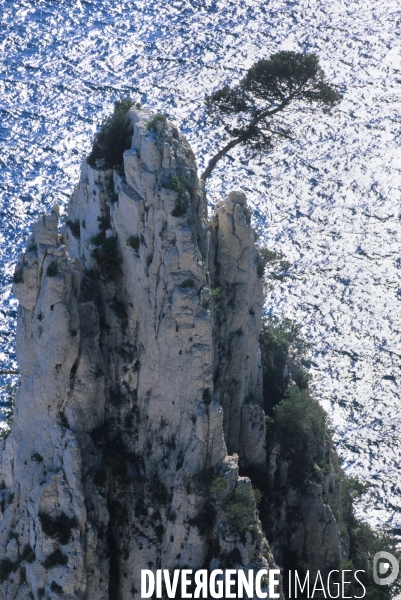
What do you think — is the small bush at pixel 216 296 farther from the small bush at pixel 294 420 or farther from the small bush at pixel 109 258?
the small bush at pixel 294 420

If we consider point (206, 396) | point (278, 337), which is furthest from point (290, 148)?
point (206, 396)

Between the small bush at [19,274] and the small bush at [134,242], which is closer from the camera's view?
the small bush at [19,274]

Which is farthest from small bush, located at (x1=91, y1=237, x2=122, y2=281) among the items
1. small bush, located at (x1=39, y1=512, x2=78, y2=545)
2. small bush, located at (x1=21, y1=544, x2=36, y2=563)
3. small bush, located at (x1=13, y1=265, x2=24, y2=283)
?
small bush, located at (x1=21, y1=544, x2=36, y2=563)

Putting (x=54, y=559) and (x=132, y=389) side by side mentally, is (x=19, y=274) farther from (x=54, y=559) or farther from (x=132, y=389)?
(x=54, y=559)

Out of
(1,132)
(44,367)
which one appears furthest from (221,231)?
(1,132)

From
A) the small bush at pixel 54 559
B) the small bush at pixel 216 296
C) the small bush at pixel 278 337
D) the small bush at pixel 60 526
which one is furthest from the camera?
the small bush at pixel 278 337

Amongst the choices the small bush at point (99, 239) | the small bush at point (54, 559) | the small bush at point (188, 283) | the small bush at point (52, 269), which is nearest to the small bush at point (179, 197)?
the small bush at point (188, 283)

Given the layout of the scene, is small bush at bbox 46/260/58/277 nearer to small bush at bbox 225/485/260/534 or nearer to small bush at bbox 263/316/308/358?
small bush at bbox 225/485/260/534

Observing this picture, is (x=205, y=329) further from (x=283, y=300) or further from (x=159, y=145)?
(x=283, y=300)
